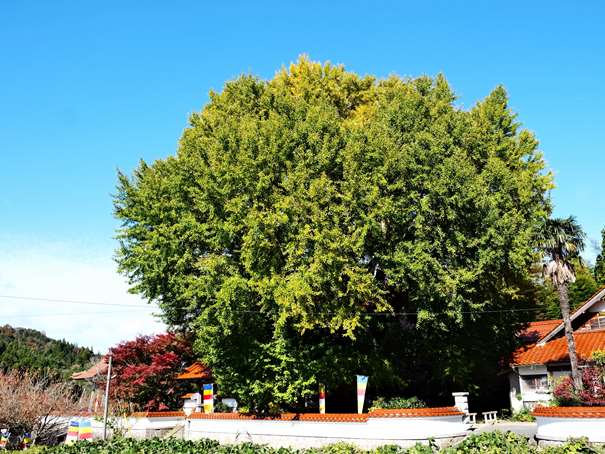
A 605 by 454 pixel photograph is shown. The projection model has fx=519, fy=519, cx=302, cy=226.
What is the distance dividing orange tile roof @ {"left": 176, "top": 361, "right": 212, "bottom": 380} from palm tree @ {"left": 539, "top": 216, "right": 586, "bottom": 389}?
64.2ft

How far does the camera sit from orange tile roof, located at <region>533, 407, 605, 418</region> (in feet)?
50.5

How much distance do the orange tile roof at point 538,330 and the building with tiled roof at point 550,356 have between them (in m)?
1.65

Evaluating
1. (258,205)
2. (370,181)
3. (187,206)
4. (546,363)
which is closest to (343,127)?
(370,181)

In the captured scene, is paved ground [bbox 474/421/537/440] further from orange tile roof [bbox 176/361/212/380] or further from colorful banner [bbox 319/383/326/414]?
orange tile roof [bbox 176/361/212/380]

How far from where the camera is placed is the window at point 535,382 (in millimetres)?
28255

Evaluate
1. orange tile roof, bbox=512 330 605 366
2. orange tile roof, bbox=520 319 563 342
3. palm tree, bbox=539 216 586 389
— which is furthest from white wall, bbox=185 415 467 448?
orange tile roof, bbox=520 319 563 342

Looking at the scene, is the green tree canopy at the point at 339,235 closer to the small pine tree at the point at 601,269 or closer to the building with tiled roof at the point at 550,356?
the building with tiled roof at the point at 550,356

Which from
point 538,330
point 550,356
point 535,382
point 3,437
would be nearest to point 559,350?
point 550,356

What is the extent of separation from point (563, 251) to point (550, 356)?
23.6 ft

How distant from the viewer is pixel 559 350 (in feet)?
92.0

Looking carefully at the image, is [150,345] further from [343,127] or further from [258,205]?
[343,127]

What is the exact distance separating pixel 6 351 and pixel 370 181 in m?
52.7

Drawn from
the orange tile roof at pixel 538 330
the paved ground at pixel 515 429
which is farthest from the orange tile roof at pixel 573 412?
the orange tile roof at pixel 538 330

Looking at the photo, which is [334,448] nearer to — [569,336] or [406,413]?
[406,413]
